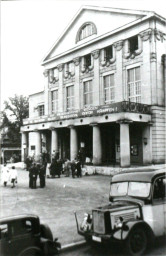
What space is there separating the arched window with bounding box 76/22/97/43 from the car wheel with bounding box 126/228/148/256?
22.3 m

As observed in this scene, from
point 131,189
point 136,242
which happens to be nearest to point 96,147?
point 131,189

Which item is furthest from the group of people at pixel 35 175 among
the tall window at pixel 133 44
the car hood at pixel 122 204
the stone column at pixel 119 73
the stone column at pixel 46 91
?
the stone column at pixel 46 91

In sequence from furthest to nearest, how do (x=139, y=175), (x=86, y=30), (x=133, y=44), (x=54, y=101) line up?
(x=54, y=101) < (x=86, y=30) < (x=133, y=44) < (x=139, y=175)

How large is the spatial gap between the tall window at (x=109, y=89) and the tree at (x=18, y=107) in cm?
1723

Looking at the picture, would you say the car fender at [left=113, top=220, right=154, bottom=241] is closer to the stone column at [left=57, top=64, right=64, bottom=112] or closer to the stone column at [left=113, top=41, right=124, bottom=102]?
the stone column at [left=113, top=41, right=124, bottom=102]

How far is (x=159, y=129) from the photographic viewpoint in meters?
20.7

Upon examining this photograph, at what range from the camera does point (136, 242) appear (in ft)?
21.1

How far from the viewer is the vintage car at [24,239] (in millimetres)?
5629

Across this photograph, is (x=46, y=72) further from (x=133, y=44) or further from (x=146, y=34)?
(x=146, y=34)

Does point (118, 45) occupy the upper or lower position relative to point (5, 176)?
upper

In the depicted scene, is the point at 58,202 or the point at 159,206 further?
the point at 58,202

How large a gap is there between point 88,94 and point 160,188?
20.9 metres

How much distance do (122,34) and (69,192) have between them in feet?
50.8

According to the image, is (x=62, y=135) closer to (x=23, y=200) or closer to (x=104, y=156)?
(x=104, y=156)
